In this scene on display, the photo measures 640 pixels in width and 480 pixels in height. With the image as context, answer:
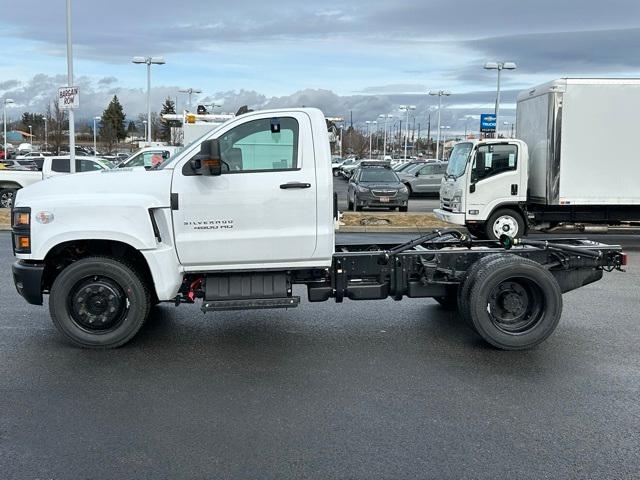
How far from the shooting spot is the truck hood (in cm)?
604

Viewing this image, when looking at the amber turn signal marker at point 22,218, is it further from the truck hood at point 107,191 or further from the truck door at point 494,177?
the truck door at point 494,177

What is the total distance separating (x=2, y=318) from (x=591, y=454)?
20.1ft

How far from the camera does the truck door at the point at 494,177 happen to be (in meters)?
14.5

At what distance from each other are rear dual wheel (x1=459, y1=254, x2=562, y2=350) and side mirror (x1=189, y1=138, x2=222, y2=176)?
2.58 metres

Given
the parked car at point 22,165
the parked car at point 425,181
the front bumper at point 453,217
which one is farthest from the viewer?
the parked car at point 425,181

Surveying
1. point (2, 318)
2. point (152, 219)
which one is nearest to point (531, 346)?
point (152, 219)

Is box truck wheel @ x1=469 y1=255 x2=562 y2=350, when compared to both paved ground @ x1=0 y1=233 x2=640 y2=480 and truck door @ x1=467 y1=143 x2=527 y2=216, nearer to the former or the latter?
paved ground @ x1=0 y1=233 x2=640 y2=480

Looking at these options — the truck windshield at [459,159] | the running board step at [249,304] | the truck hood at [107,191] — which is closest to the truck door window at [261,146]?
the truck hood at [107,191]

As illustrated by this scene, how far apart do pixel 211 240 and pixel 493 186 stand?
9666 mm

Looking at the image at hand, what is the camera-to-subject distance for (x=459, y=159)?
49.8 ft

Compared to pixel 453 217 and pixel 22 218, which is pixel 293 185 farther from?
pixel 453 217

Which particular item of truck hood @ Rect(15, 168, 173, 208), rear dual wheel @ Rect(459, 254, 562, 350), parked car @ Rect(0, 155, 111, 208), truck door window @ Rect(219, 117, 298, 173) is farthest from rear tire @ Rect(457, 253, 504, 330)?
parked car @ Rect(0, 155, 111, 208)

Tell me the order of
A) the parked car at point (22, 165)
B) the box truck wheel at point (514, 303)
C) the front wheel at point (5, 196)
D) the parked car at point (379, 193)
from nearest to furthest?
the box truck wheel at point (514, 303), the front wheel at point (5, 196), the parked car at point (379, 193), the parked car at point (22, 165)

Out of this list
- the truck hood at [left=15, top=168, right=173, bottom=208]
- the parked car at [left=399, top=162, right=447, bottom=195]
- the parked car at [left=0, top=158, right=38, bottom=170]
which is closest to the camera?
the truck hood at [left=15, top=168, right=173, bottom=208]
